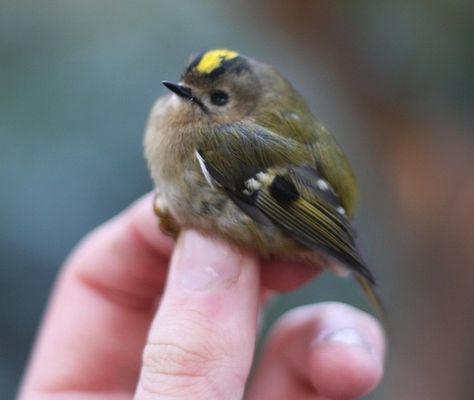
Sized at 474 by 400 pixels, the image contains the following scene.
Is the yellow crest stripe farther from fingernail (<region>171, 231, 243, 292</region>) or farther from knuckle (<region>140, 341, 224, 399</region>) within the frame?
knuckle (<region>140, 341, 224, 399</region>)

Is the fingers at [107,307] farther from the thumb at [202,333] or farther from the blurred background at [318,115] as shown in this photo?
the blurred background at [318,115]

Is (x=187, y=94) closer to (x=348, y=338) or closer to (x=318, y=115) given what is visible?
(x=348, y=338)

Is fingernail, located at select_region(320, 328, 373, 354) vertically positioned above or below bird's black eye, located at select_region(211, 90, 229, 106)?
below

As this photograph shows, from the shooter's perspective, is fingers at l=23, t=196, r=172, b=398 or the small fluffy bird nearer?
the small fluffy bird

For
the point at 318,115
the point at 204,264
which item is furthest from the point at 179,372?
the point at 318,115

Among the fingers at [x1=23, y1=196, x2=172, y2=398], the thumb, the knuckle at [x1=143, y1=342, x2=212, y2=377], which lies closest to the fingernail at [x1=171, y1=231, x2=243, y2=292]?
the thumb

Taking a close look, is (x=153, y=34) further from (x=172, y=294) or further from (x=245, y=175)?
(x=172, y=294)
